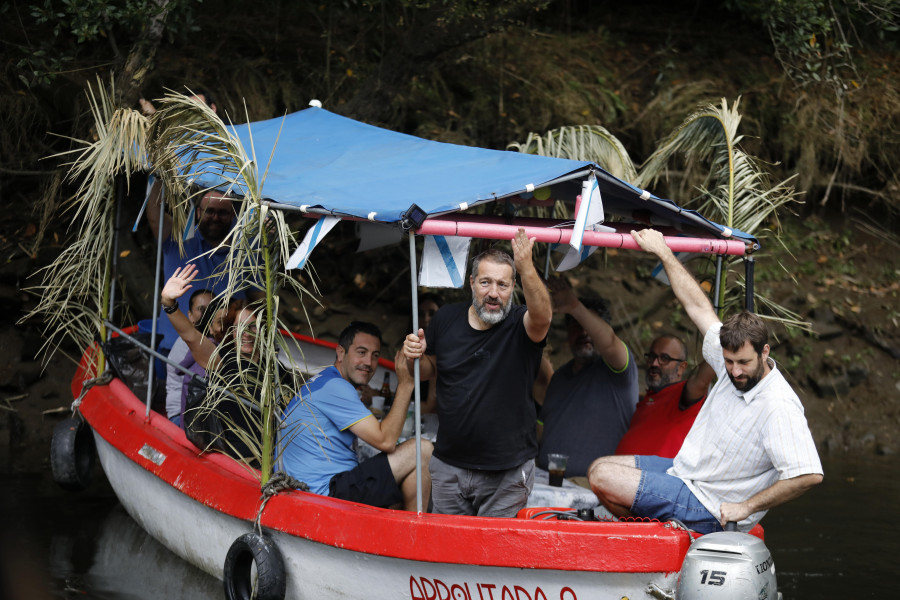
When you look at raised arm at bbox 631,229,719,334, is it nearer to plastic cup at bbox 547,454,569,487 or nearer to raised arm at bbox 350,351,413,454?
plastic cup at bbox 547,454,569,487

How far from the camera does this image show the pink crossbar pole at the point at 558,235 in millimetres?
4684

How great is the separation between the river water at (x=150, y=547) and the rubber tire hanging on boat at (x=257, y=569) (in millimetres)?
600

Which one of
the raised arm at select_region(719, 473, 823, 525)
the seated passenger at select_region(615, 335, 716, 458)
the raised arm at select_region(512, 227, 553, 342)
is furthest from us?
the seated passenger at select_region(615, 335, 716, 458)

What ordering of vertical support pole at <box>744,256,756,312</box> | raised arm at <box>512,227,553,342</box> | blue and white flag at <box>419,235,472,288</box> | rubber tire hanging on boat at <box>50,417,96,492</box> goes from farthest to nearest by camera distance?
rubber tire hanging on boat at <box>50,417,96,492</box>, vertical support pole at <box>744,256,756,312</box>, blue and white flag at <box>419,235,472,288</box>, raised arm at <box>512,227,553,342</box>

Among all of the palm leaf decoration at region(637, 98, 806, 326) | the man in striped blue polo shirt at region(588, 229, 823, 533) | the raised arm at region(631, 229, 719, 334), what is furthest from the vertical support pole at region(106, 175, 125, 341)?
the man in striped blue polo shirt at region(588, 229, 823, 533)

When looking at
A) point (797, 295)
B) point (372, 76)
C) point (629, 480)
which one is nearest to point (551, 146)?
point (372, 76)

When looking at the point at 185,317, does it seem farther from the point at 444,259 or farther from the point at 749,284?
the point at 749,284

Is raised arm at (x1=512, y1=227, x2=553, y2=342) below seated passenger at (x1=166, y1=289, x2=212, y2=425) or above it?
above

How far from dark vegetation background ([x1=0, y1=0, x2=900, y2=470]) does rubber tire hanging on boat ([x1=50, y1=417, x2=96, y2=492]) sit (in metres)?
1.31

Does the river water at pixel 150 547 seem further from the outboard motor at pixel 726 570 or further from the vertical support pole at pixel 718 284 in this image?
the outboard motor at pixel 726 570

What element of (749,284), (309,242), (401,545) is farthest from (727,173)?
(401,545)

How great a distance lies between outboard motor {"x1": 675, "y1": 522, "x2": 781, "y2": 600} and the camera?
3.97m

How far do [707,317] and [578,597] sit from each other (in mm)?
1456

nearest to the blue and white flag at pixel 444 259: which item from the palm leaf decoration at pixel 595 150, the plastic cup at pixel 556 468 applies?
the plastic cup at pixel 556 468
